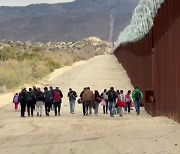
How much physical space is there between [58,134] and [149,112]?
1001 cm

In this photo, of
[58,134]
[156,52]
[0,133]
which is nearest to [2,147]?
[58,134]

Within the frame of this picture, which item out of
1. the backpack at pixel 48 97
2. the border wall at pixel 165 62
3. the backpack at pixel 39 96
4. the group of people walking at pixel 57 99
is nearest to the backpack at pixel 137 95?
the group of people walking at pixel 57 99

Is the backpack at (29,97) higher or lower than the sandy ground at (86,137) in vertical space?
higher

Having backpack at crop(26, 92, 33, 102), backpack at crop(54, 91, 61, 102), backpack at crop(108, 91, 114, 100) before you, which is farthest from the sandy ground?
backpack at crop(108, 91, 114, 100)

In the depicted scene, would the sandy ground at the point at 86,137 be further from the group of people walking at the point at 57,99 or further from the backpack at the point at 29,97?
the group of people walking at the point at 57,99

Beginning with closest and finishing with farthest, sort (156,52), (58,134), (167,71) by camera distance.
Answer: (58,134) → (167,71) → (156,52)

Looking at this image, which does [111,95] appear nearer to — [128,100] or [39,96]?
[128,100]

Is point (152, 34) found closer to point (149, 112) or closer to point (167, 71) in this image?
point (149, 112)

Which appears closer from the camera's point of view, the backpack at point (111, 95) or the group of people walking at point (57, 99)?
the group of people walking at point (57, 99)

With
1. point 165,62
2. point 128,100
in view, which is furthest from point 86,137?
point 128,100

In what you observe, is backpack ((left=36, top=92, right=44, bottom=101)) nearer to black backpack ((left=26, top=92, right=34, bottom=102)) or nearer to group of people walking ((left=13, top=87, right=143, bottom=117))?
group of people walking ((left=13, top=87, right=143, bottom=117))

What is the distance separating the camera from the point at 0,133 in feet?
63.6

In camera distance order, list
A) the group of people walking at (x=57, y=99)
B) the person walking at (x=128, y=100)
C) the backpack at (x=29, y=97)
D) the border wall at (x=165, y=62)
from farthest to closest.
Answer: the person walking at (x=128, y=100) < the group of people walking at (x=57, y=99) < the backpack at (x=29, y=97) < the border wall at (x=165, y=62)

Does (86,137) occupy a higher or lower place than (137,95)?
lower
